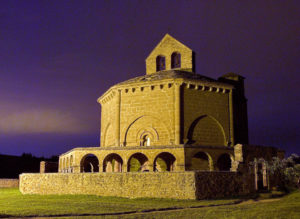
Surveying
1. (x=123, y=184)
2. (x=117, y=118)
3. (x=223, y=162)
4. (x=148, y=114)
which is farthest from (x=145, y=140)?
(x=123, y=184)

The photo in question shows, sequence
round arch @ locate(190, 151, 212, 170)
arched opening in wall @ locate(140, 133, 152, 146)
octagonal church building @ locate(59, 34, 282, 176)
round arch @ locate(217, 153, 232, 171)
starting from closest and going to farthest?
octagonal church building @ locate(59, 34, 282, 176) → round arch @ locate(190, 151, 212, 170) → round arch @ locate(217, 153, 232, 171) → arched opening in wall @ locate(140, 133, 152, 146)

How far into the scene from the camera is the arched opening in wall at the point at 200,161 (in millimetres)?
24281

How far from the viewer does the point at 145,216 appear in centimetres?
1284

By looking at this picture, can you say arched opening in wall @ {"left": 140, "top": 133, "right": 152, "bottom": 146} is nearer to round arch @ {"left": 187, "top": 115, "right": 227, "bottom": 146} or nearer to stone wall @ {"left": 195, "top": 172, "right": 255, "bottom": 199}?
round arch @ {"left": 187, "top": 115, "right": 227, "bottom": 146}

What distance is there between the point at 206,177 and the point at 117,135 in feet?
31.7

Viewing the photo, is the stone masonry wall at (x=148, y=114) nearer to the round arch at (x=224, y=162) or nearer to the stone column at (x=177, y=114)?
the stone column at (x=177, y=114)

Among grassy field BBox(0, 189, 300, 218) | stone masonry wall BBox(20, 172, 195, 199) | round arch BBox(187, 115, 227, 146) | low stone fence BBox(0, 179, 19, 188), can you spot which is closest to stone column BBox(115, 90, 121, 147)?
round arch BBox(187, 115, 227, 146)

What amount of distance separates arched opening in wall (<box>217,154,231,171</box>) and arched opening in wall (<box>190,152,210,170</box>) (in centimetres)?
87

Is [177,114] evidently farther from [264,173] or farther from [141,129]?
[264,173]

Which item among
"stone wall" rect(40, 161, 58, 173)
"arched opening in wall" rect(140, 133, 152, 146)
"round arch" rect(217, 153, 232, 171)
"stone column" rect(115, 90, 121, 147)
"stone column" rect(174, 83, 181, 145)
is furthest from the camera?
"stone wall" rect(40, 161, 58, 173)

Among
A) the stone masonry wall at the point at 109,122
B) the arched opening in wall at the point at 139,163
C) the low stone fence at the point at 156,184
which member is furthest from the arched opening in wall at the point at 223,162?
the stone masonry wall at the point at 109,122

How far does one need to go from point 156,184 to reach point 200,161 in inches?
255

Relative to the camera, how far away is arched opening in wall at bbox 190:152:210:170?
24281mm

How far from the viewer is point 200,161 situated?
2444 centimetres
